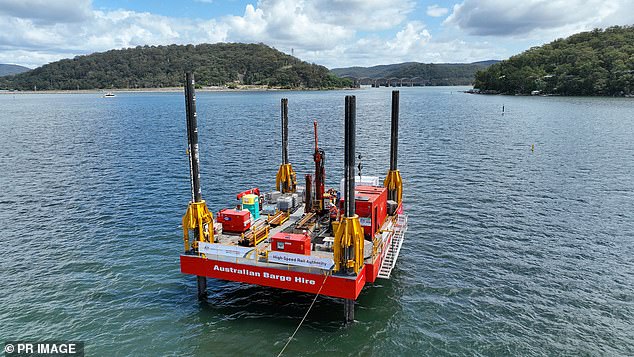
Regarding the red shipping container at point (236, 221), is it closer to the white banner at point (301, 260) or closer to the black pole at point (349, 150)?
the white banner at point (301, 260)

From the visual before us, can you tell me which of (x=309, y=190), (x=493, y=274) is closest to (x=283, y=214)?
(x=309, y=190)

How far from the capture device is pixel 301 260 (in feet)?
61.6

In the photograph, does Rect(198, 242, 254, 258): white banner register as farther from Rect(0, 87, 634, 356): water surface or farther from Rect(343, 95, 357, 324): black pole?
Rect(343, 95, 357, 324): black pole

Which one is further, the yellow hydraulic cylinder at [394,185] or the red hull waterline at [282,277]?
the yellow hydraulic cylinder at [394,185]

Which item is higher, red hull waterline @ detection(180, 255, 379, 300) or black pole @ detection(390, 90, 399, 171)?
black pole @ detection(390, 90, 399, 171)

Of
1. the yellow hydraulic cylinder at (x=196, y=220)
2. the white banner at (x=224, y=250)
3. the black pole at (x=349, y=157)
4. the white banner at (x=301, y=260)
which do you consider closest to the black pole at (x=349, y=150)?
the black pole at (x=349, y=157)

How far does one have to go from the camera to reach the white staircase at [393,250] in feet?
71.8

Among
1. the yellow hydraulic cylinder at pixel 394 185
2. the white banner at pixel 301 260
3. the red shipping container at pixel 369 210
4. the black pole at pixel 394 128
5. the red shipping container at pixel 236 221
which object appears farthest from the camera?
the yellow hydraulic cylinder at pixel 394 185

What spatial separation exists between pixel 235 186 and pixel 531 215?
27510 millimetres

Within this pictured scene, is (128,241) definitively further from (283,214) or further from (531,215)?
(531,215)

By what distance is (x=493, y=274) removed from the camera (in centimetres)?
2489

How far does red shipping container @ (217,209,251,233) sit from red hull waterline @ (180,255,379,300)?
310 centimetres

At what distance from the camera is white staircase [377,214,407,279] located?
21.9 meters

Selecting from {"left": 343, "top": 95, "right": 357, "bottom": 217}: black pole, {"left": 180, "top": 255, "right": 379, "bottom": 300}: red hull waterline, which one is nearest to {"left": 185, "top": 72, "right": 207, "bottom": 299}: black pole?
{"left": 180, "top": 255, "right": 379, "bottom": 300}: red hull waterline
